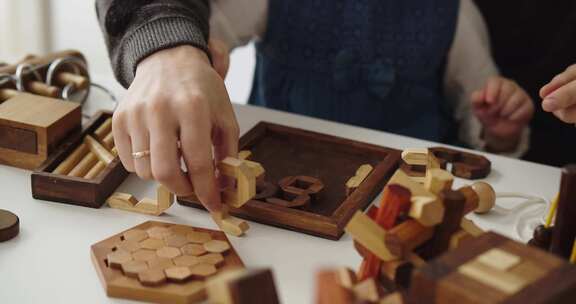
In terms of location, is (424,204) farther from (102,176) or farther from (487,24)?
(487,24)

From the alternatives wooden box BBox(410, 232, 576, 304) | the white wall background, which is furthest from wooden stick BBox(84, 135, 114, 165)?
the white wall background

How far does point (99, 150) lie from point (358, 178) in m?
0.31

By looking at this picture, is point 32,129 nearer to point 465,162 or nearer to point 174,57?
point 174,57

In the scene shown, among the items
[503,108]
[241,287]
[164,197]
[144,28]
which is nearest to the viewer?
[241,287]

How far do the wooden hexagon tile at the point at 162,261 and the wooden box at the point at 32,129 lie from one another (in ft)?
0.65

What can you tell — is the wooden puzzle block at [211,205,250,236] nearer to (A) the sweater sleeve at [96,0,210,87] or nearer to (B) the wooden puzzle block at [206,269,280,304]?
(A) the sweater sleeve at [96,0,210,87]

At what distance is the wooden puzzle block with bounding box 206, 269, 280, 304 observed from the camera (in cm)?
42

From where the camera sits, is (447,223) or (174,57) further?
(174,57)

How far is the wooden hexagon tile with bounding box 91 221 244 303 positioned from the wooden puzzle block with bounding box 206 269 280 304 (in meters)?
0.21

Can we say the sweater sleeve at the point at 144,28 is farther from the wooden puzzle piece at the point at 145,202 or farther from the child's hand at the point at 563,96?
the child's hand at the point at 563,96

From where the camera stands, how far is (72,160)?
0.86 meters

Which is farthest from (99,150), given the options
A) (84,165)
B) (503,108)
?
(503,108)

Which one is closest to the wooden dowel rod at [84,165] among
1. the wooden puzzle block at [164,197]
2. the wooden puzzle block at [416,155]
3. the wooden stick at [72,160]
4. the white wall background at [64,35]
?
the wooden stick at [72,160]

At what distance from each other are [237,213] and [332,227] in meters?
0.11
